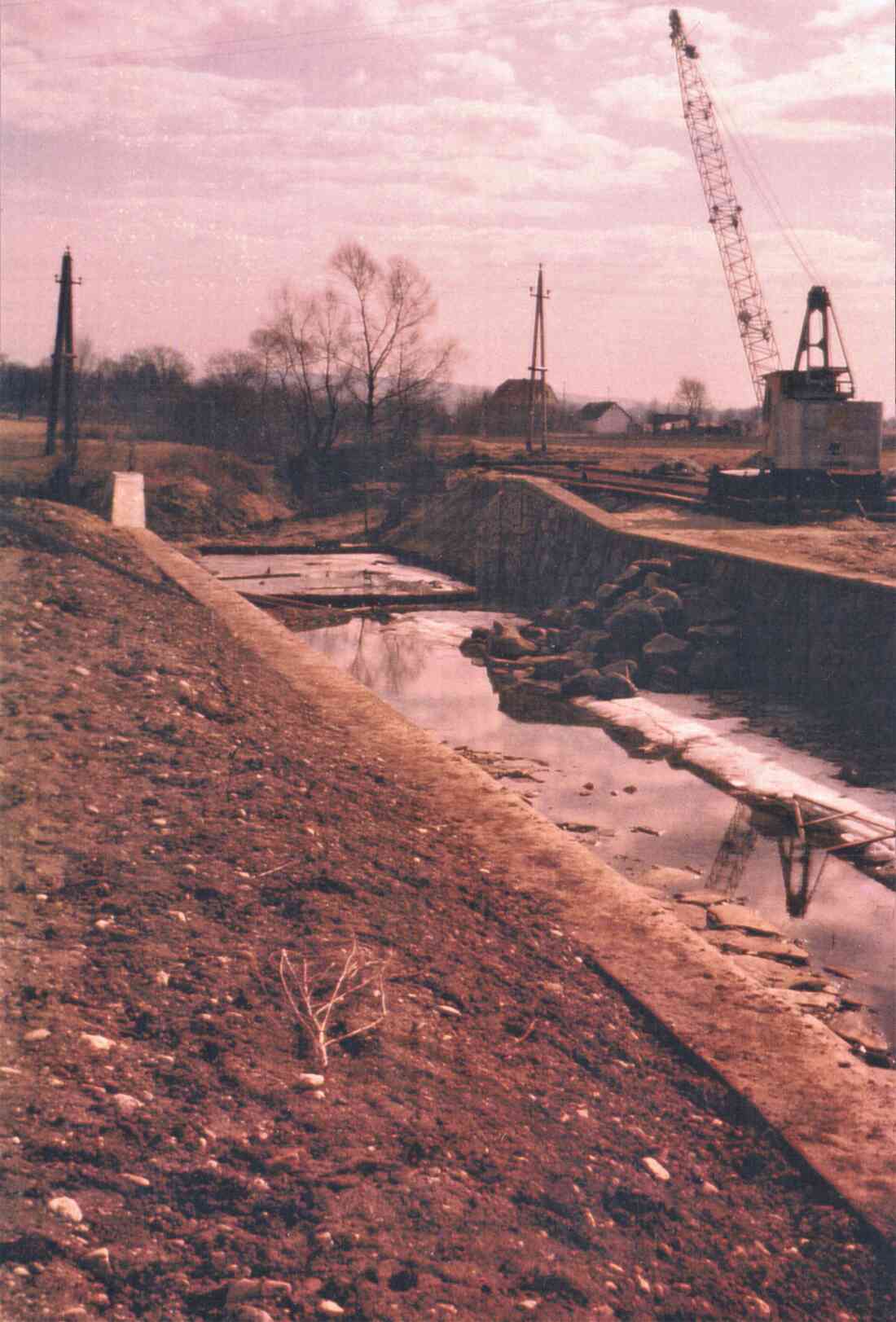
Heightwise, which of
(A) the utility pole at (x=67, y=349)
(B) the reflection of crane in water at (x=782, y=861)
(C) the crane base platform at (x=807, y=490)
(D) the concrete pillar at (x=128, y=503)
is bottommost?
(B) the reflection of crane in water at (x=782, y=861)

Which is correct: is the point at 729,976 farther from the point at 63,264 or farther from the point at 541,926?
the point at 63,264

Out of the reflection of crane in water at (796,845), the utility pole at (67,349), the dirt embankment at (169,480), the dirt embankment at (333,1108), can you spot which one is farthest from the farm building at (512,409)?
the dirt embankment at (333,1108)

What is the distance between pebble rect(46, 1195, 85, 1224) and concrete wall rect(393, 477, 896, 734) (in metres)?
10.7

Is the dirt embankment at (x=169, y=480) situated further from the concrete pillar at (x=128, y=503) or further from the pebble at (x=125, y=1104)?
the pebble at (x=125, y=1104)

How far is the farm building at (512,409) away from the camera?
63312mm

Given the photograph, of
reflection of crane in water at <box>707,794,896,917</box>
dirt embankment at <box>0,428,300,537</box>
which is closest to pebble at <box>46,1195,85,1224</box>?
reflection of crane in water at <box>707,794,896,917</box>

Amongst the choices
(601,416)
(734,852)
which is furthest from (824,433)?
(601,416)

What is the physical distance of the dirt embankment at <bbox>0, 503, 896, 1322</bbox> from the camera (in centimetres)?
226

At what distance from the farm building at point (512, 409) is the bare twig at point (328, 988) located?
58440 mm

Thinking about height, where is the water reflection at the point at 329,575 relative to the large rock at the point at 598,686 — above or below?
above

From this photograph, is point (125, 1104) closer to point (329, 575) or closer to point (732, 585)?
point (732, 585)

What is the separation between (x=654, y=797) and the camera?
942 centimetres

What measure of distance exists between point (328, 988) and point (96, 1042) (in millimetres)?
734

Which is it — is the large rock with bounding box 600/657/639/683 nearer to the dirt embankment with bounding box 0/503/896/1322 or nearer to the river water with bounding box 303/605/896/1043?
the river water with bounding box 303/605/896/1043
